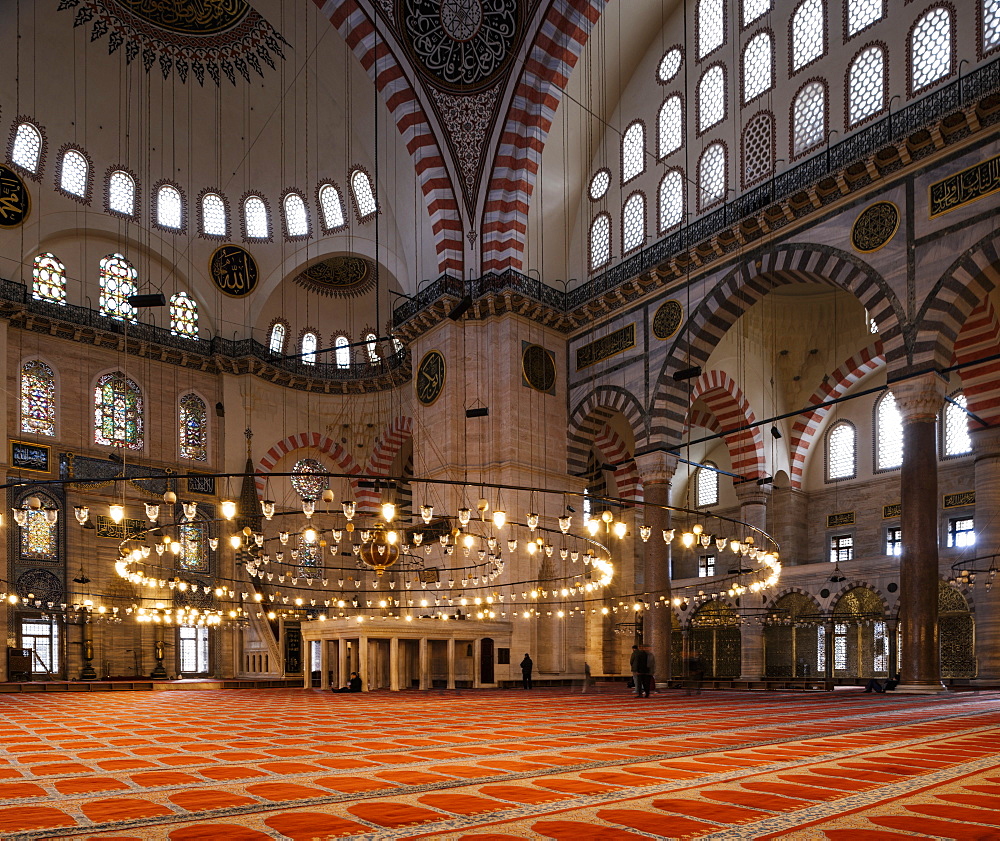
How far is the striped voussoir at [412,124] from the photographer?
15359mm

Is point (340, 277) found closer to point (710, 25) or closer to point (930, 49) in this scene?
point (710, 25)

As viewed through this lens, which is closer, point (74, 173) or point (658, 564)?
point (658, 564)

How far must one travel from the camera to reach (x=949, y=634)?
1483 cm

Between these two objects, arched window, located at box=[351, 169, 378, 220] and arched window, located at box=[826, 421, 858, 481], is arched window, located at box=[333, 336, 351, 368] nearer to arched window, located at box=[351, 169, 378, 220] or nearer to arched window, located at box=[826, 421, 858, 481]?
arched window, located at box=[351, 169, 378, 220]

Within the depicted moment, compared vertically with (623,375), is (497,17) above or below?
above

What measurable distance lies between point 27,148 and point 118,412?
5286 millimetres

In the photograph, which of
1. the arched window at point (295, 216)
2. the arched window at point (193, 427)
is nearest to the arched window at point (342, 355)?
the arched window at point (295, 216)

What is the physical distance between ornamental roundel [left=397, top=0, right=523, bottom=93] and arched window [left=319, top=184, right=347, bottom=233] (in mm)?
5452

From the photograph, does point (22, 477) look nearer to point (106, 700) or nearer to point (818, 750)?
point (106, 700)

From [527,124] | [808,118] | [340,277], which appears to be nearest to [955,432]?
[808,118]

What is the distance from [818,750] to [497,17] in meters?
13.6

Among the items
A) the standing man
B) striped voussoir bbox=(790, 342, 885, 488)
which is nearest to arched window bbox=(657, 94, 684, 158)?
striped voussoir bbox=(790, 342, 885, 488)

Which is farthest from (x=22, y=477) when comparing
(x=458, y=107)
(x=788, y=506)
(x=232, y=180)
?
(x=788, y=506)

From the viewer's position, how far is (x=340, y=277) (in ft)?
72.4
